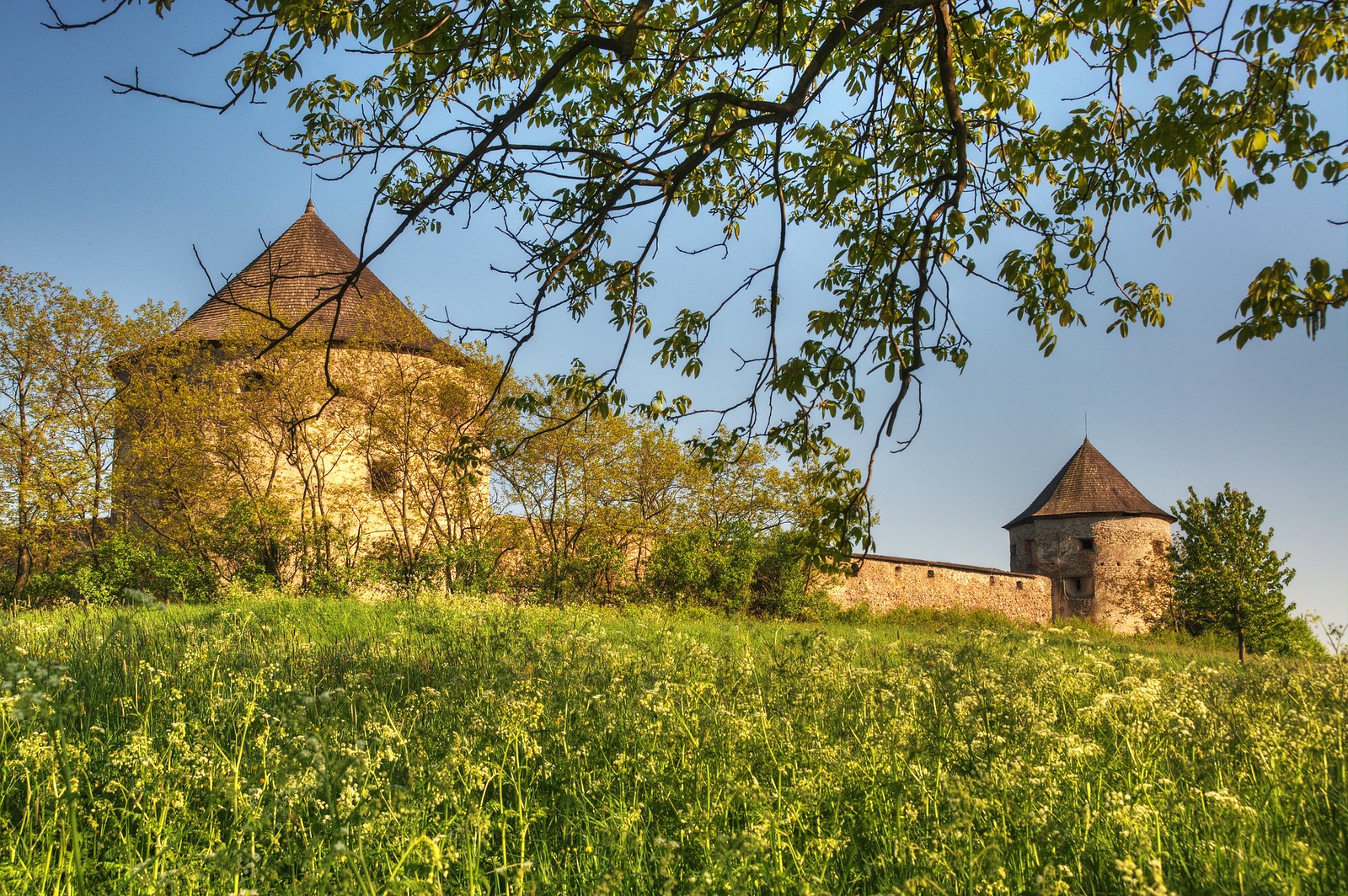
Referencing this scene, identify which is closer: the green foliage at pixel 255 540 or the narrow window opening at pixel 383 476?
the green foliage at pixel 255 540

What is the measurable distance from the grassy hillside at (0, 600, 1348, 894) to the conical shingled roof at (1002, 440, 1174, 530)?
33900 millimetres

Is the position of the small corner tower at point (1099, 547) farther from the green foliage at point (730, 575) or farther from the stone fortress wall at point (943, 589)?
the green foliage at point (730, 575)

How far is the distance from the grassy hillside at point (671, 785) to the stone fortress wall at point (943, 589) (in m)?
19.9

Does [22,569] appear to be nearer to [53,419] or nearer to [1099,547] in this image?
[53,419]

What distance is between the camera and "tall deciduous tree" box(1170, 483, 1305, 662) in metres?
22.7

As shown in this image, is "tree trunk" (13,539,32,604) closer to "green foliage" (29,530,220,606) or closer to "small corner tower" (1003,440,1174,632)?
"green foliage" (29,530,220,606)

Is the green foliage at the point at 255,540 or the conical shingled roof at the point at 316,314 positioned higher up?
the conical shingled roof at the point at 316,314

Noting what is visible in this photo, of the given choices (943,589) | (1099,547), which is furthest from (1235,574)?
(1099,547)

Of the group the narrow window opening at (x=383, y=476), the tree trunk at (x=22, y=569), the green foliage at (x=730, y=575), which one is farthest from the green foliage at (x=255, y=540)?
the green foliage at (x=730, y=575)

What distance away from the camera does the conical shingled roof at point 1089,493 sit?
35.5 meters

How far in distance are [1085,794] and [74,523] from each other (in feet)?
69.7

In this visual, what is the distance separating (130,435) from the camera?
725 inches

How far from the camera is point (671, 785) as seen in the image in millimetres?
3227

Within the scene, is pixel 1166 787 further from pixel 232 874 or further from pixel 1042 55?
pixel 1042 55
